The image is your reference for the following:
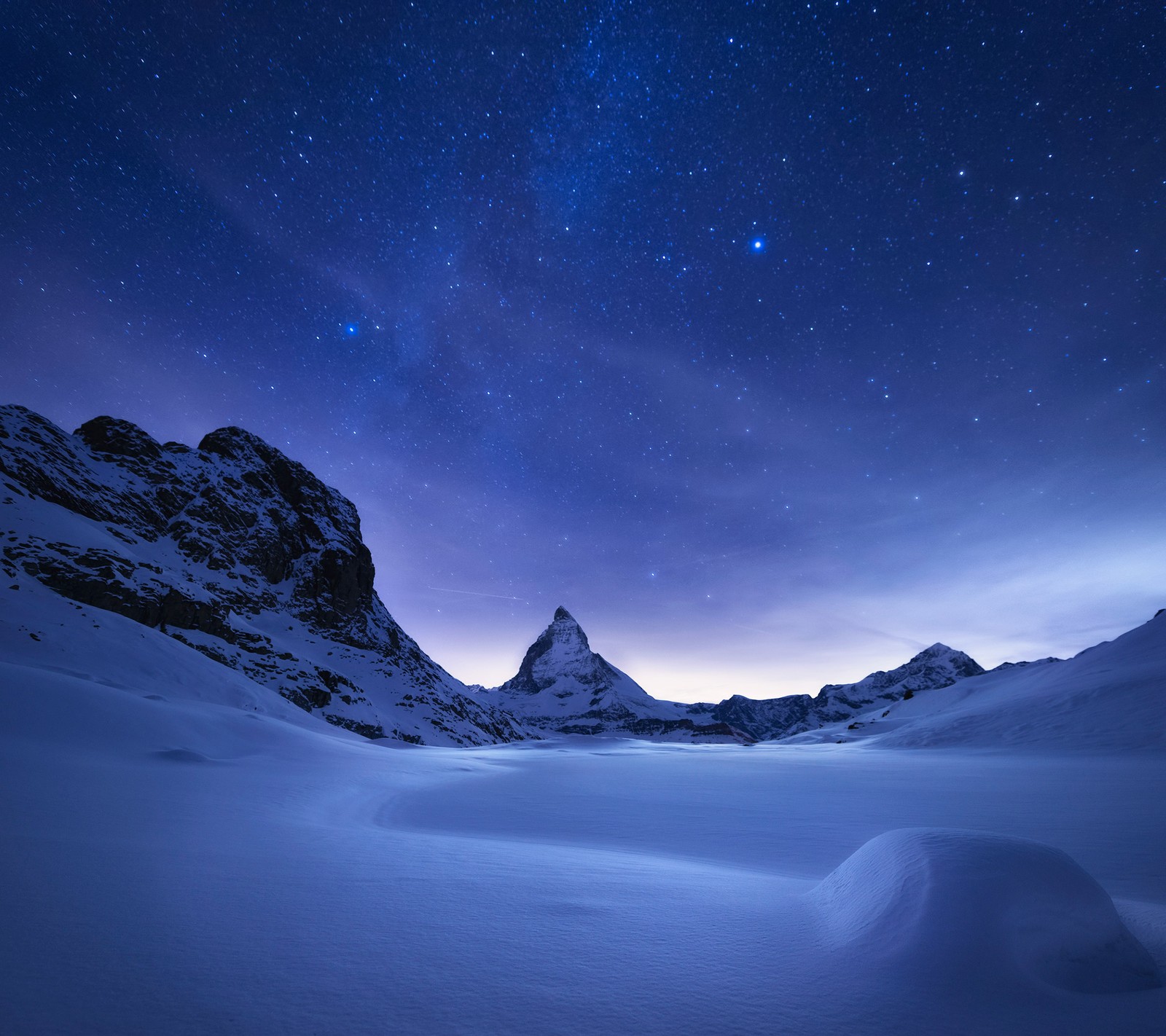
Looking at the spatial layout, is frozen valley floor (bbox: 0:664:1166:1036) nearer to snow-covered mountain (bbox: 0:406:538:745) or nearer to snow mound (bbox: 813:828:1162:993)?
snow mound (bbox: 813:828:1162:993)

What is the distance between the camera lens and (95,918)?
2.70 m

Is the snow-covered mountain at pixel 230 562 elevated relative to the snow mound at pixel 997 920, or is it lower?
elevated

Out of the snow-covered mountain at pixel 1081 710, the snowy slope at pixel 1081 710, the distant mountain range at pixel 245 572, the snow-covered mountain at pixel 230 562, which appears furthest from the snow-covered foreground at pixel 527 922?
the snow-covered mountain at pixel 230 562

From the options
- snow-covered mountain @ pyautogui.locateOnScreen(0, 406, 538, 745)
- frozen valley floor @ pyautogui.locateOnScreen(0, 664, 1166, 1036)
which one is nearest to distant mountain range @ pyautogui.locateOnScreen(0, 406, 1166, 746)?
snow-covered mountain @ pyautogui.locateOnScreen(0, 406, 538, 745)

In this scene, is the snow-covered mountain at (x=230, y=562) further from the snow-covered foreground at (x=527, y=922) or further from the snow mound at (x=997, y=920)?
the snow mound at (x=997, y=920)

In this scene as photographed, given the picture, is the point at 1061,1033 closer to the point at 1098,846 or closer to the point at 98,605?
the point at 1098,846

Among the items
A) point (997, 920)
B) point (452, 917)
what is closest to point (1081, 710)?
point (997, 920)

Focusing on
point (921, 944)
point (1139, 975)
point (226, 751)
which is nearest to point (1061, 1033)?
point (921, 944)

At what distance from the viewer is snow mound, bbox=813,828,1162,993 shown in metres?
2.58

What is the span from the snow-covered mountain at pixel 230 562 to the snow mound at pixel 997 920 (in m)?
43.7

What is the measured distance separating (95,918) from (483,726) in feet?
333

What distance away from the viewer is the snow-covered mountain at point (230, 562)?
48.5m

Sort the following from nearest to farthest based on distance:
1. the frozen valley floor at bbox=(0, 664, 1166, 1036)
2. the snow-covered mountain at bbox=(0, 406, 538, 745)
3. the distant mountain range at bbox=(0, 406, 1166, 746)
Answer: the frozen valley floor at bbox=(0, 664, 1166, 1036) → the distant mountain range at bbox=(0, 406, 1166, 746) → the snow-covered mountain at bbox=(0, 406, 538, 745)

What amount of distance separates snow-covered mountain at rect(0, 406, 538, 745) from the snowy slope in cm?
4949
